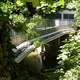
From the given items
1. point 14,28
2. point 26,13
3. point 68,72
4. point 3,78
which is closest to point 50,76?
point 68,72

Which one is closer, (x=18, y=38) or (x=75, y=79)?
(x=75, y=79)

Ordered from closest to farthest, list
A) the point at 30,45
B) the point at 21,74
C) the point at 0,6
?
the point at 0,6, the point at 21,74, the point at 30,45

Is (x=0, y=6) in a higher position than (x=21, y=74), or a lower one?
higher

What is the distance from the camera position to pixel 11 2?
712cm

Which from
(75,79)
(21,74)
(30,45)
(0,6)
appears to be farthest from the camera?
(30,45)

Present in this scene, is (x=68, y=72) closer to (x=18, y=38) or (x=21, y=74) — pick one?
(x=21, y=74)

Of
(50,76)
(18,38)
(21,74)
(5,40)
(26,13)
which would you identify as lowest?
(21,74)

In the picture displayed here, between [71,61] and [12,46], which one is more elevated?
[12,46]

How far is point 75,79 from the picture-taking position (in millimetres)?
6699

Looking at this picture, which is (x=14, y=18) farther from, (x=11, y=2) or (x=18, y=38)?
(x=18, y=38)

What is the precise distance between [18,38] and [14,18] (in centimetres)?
208

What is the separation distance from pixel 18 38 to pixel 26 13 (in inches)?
55.8

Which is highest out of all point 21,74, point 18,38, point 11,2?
point 11,2

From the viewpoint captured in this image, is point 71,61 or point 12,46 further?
point 12,46
